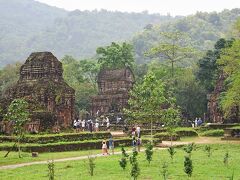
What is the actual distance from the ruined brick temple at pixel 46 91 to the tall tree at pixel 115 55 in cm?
2989

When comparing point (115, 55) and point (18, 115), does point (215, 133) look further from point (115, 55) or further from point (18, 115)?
point (115, 55)

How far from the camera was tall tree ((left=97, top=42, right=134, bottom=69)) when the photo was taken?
8475cm

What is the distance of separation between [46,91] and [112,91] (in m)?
24.8

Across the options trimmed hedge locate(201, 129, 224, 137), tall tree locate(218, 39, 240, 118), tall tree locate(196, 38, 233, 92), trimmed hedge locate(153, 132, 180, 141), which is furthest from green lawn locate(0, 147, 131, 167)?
tall tree locate(196, 38, 233, 92)

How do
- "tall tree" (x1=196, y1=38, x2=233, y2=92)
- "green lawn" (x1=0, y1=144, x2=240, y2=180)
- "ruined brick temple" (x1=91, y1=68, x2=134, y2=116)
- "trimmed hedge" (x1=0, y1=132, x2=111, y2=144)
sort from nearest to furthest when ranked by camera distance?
1. "green lawn" (x1=0, y1=144, x2=240, y2=180)
2. "trimmed hedge" (x1=0, y1=132, x2=111, y2=144)
3. "tall tree" (x1=196, y1=38, x2=233, y2=92)
4. "ruined brick temple" (x1=91, y1=68, x2=134, y2=116)

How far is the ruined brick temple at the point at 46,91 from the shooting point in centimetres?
4999

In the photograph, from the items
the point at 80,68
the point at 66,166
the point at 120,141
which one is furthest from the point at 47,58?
the point at 80,68

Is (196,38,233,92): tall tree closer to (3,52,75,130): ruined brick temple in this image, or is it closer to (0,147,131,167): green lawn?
(3,52,75,130): ruined brick temple

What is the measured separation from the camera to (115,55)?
8519cm

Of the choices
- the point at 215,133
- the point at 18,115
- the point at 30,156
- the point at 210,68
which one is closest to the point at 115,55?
the point at 210,68

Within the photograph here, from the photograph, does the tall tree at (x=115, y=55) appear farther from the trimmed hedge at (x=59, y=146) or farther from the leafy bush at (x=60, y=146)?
the leafy bush at (x=60, y=146)

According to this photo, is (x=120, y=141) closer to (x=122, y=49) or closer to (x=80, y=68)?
(x=122, y=49)

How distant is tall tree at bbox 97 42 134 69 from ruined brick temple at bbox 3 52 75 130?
29.9 meters

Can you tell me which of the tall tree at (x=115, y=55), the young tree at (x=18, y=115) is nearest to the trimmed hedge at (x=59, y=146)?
the young tree at (x=18, y=115)
